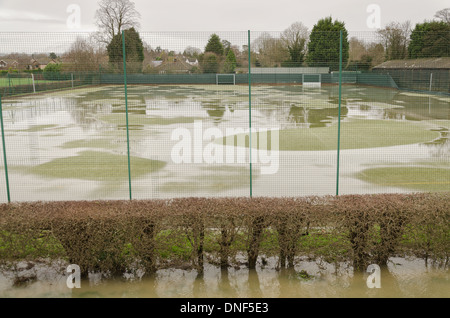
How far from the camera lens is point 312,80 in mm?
11969

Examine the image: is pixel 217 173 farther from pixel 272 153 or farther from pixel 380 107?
pixel 380 107

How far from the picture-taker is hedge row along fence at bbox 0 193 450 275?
5.93 m

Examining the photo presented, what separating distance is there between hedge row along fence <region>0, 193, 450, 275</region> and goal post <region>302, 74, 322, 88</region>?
595 cm

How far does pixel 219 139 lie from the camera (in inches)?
670

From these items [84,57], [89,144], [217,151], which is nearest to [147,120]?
[89,144]

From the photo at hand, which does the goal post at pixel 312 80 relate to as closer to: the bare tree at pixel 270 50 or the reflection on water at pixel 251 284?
the bare tree at pixel 270 50

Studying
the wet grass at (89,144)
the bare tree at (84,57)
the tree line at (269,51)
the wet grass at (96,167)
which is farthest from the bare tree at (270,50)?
the wet grass at (89,144)

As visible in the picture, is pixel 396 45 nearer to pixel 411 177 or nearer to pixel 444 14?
pixel 411 177

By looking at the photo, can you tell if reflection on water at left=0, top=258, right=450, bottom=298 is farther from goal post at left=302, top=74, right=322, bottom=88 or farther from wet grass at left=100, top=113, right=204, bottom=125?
wet grass at left=100, top=113, right=204, bottom=125

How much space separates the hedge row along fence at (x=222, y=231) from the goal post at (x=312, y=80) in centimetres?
595

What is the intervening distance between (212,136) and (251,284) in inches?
481

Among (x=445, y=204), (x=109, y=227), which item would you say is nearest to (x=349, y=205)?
(x=445, y=204)

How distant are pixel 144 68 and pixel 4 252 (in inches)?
221

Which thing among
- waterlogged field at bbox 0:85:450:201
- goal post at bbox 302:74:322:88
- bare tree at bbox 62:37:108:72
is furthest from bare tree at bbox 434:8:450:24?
bare tree at bbox 62:37:108:72
